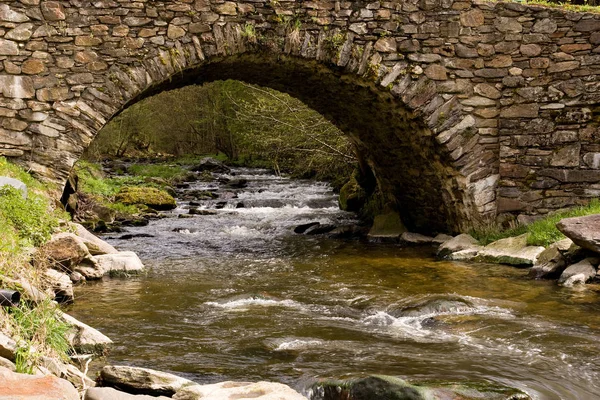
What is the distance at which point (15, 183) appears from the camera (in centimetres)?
682

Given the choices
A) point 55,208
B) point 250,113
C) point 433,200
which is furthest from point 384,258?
point 250,113

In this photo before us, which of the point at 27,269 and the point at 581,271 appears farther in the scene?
the point at 581,271

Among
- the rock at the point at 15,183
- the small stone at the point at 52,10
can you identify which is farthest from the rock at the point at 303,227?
the rock at the point at 15,183

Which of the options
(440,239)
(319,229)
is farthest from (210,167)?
(440,239)

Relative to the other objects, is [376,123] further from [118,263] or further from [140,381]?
[140,381]

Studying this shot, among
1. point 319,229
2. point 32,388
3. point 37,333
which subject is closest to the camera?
point 32,388

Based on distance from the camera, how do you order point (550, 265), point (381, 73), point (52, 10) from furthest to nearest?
point (381, 73) → point (52, 10) → point (550, 265)

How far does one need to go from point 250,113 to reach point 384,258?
515 centimetres

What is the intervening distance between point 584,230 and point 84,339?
17.0ft

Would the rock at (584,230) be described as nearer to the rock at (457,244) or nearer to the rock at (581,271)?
the rock at (581,271)

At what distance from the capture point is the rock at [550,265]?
7336 mm

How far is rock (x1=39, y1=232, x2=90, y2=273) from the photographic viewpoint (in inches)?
251

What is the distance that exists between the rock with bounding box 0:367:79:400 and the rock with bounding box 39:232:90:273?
3543 millimetres

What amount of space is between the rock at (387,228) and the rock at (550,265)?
358 centimetres
